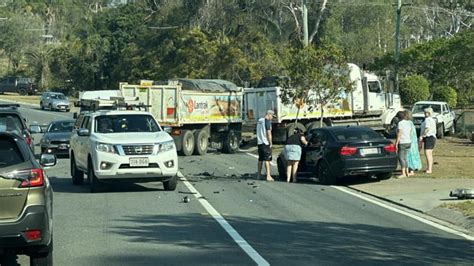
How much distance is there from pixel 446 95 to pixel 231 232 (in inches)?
1639

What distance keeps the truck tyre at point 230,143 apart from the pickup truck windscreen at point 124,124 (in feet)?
44.4

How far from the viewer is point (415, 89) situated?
52.2 metres

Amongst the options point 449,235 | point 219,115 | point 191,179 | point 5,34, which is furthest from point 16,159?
point 5,34

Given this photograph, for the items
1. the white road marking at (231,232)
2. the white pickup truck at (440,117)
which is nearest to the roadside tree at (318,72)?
the white road marking at (231,232)

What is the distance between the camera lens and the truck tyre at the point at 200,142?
3144 cm

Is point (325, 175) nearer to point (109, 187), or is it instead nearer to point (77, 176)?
point (109, 187)

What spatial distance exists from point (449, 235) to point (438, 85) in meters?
42.6

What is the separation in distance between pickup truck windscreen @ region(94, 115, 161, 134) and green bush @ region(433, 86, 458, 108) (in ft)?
118

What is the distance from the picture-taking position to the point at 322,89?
28250 millimetres

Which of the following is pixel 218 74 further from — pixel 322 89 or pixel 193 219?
pixel 193 219

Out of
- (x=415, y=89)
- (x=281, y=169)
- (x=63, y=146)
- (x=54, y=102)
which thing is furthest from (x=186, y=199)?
(x=54, y=102)

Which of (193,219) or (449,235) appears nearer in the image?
(449,235)

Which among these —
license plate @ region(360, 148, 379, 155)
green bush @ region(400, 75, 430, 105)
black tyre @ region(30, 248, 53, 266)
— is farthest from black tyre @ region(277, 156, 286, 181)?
green bush @ region(400, 75, 430, 105)

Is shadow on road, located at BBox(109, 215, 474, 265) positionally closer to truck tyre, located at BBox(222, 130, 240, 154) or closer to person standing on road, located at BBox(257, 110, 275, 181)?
person standing on road, located at BBox(257, 110, 275, 181)
